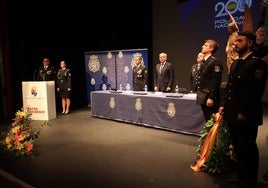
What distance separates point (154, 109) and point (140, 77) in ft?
3.92

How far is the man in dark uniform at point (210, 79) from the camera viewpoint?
10.4 feet

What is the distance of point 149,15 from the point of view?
9.34 m

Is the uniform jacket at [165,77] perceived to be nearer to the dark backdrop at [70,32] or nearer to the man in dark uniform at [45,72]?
the man in dark uniform at [45,72]

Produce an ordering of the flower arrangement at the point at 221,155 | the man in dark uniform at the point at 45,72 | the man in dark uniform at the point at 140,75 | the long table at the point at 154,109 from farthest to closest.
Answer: the man in dark uniform at the point at 45,72, the man in dark uniform at the point at 140,75, the long table at the point at 154,109, the flower arrangement at the point at 221,155

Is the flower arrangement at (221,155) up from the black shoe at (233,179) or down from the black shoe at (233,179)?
up

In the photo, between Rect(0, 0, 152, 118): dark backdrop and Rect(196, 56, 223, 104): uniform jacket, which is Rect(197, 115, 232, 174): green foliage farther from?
Rect(0, 0, 152, 118): dark backdrop

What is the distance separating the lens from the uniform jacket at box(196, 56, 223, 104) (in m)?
3.19

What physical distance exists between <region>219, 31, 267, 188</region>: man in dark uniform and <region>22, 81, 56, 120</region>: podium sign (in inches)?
182

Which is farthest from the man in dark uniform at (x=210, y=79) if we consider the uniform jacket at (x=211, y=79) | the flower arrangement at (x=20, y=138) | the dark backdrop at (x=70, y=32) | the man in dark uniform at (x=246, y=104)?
the dark backdrop at (x=70, y=32)

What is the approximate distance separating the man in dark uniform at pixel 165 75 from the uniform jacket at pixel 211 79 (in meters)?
2.12

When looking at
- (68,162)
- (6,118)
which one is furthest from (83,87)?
(68,162)

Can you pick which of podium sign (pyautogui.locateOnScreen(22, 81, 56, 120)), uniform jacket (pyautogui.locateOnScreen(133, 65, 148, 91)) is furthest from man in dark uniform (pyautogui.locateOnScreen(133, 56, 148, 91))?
podium sign (pyautogui.locateOnScreen(22, 81, 56, 120))

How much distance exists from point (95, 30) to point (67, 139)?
493 cm

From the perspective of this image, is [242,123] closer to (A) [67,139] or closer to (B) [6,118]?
→ (A) [67,139]
